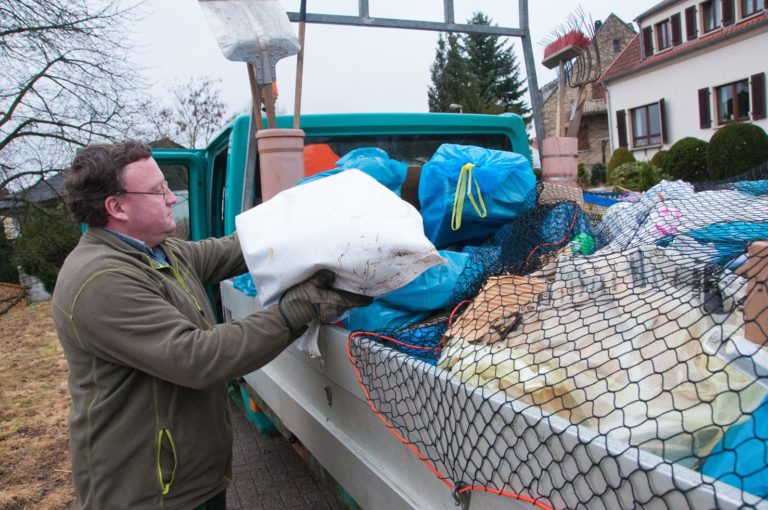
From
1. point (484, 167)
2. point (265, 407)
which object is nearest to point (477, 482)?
point (484, 167)

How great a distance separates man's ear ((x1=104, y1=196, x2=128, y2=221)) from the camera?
6.19ft

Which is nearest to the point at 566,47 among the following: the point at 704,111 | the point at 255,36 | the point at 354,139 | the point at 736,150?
the point at 354,139

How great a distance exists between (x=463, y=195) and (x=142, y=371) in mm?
1339

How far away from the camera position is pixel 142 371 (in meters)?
1.77

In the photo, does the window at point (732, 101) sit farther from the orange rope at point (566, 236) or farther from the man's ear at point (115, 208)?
the man's ear at point (115, 208)

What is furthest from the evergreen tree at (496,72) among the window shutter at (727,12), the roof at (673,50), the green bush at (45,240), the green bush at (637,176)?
the green bush at (45,240)

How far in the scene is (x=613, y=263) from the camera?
67.5 inches

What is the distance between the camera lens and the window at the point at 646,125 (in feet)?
81.5

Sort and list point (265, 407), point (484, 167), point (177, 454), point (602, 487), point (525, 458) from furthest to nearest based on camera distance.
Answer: point (265, 407)
point (484, 167)
point (177, 454)
point (525, 458)
point (602, 487)

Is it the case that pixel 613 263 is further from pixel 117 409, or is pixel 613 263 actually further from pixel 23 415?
pixel 23 415

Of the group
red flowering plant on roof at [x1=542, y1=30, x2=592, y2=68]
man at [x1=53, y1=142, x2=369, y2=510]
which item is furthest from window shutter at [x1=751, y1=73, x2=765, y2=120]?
man at [x1=53, y1=142, x2=369, y2=510]

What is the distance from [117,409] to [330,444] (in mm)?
703

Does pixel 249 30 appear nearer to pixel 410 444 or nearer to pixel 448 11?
pixel 448 11

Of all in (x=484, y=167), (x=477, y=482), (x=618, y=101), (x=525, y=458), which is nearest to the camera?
(x=525, y=458)
